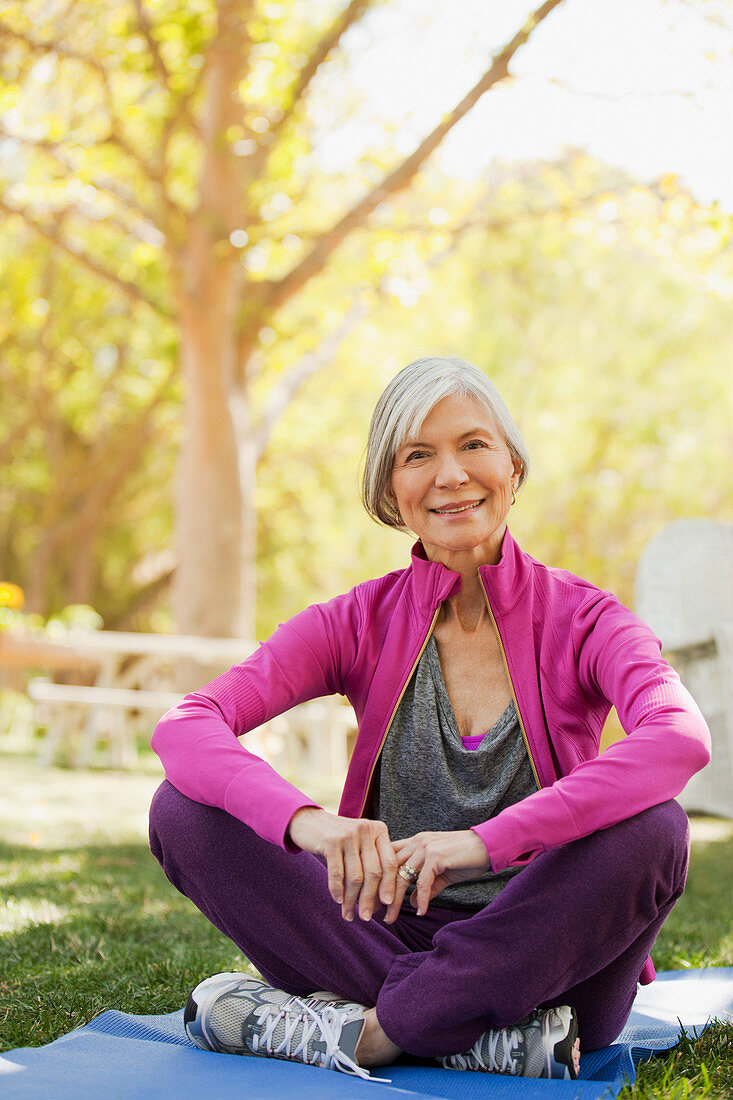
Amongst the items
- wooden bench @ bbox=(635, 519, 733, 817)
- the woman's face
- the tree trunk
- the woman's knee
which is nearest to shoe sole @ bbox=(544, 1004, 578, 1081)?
the woman's knee

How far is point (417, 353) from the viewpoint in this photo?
106 inches

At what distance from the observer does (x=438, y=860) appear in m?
1.83

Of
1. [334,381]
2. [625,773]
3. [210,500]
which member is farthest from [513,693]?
[334,381]

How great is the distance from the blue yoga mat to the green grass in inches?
3.3

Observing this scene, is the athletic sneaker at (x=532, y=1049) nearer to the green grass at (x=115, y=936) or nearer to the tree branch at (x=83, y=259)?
the green grass at (x=115, y=936)

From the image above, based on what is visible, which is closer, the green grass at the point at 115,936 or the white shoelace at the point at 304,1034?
the white shoelace at the point at 304,1034

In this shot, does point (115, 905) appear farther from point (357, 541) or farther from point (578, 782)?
point (357, 541)

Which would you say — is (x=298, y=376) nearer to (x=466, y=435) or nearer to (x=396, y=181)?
Result: (x=396, y=181)

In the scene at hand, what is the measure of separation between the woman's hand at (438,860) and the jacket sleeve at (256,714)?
217mm

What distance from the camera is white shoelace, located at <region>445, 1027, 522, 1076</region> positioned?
198 cm

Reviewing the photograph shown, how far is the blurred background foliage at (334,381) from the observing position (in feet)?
37.6

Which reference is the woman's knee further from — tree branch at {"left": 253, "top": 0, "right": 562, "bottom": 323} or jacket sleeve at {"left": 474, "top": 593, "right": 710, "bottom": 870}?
tree branch at {"left": 253, "top": 0, "right": 562, "bottom": 323}

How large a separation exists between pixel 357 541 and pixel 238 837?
52.6 ft

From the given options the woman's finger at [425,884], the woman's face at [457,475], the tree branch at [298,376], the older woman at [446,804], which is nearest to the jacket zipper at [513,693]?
A: the older woman at [446,804]
